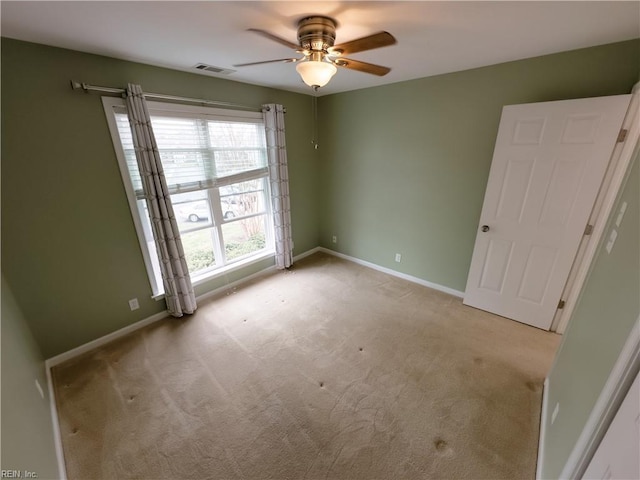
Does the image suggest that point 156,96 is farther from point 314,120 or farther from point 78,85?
point 314,120

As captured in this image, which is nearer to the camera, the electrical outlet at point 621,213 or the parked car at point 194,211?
the electrical outlet at point 621,213

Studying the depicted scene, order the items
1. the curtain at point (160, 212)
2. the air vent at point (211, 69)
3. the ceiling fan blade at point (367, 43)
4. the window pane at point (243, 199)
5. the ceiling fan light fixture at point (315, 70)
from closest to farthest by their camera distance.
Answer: the ceiling fan blade at point (367, 43) → the ceiling fan light fixture at point (315, 70) → the curtain at point (160, 212) → the air vent at point (211, 69) → the window pane at point (243, 199)

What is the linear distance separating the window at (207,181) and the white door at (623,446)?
321 centimetres

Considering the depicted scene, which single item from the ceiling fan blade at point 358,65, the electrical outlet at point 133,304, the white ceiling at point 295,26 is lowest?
the electrical outlet at point 133,304

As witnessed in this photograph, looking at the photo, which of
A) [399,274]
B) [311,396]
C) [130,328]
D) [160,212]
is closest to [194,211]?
[160,212]

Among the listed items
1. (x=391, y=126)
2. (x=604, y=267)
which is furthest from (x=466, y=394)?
(x=391, y=126)

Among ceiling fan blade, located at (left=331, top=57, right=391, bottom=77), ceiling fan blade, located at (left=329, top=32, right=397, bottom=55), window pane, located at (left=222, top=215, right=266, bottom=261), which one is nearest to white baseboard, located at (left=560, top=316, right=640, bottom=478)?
ceiling fan blade, located at (left=329, top=32, right=397, bottom=55)

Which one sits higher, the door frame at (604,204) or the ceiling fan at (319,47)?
the ceiling fan at (319,47)

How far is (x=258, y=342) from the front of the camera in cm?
246

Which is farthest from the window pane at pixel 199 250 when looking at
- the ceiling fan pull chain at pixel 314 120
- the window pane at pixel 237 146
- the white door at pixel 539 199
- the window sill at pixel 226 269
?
the white door at pixel 539 199

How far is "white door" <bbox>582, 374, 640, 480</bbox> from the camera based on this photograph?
2.50 ft

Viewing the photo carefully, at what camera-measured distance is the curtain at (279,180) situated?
3225 millimetres

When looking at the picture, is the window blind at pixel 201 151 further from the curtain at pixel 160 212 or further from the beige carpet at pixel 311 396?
the beige carpet at pixel 311 396

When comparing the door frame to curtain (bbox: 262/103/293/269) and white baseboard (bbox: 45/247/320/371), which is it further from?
white baseboard (bbox: 45/247/320/371)
